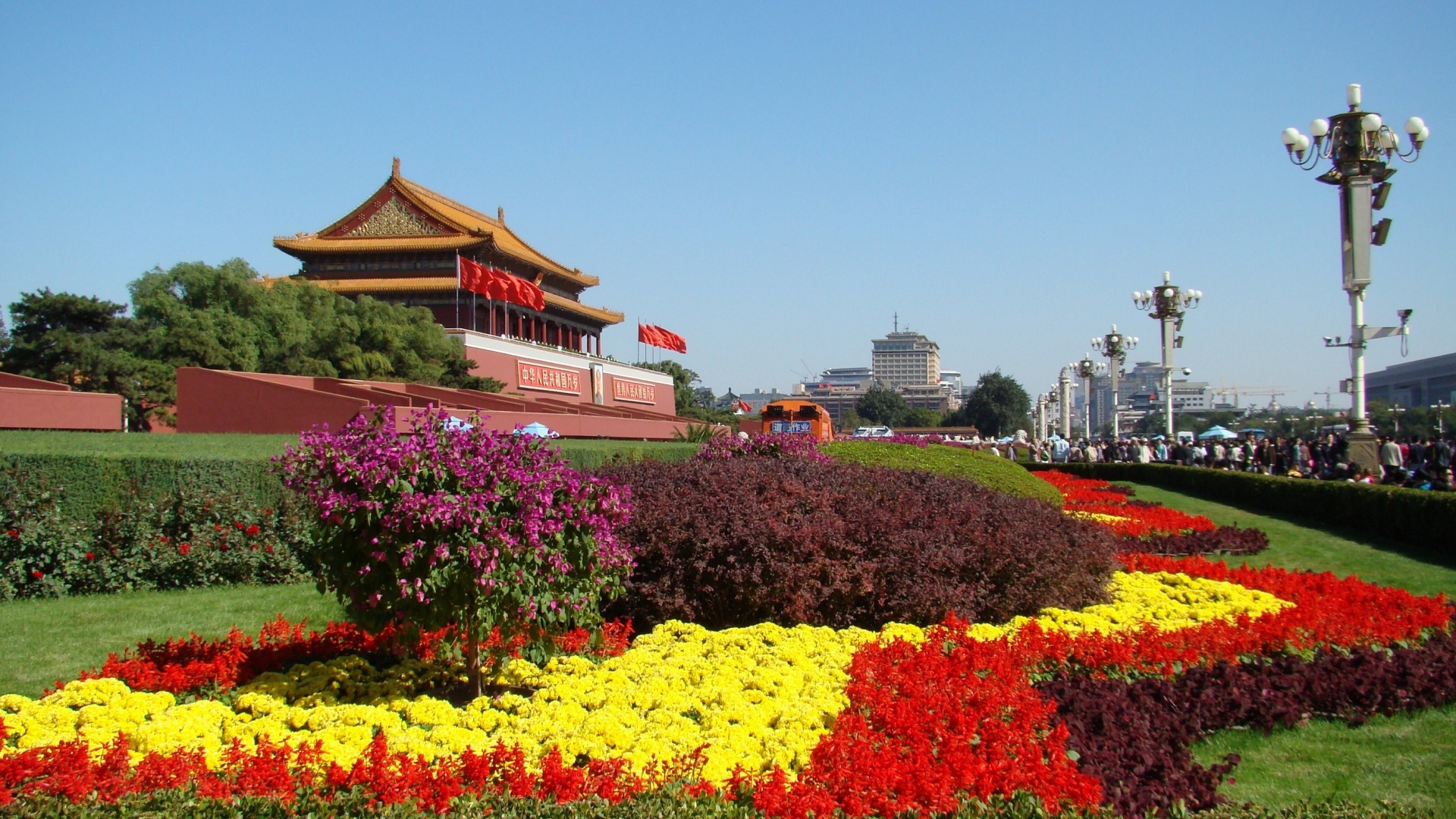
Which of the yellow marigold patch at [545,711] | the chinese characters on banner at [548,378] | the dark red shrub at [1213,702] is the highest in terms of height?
the chinese characters on banner at [548,378]

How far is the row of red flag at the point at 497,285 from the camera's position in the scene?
106 feet

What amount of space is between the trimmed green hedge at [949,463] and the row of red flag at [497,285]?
2219cm

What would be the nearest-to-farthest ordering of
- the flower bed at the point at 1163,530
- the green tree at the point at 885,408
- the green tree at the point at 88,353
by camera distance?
the flower bed at the point at 1163,530 → the green tree at the point at 88,353 → the green tree at the point at 885,408

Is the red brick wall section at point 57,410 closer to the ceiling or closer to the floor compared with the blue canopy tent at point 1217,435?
closer to the ceiling

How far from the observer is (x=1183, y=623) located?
6.10m

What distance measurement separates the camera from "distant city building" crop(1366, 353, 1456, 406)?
224 ft

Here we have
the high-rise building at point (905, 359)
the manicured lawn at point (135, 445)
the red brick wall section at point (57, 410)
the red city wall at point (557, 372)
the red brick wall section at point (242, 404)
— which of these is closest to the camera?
the manicured lawn at point (135, 445)

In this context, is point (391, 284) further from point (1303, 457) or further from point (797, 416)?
point (1303, 457)

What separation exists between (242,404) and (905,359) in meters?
181

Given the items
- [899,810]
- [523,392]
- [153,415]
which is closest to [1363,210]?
[899,810]

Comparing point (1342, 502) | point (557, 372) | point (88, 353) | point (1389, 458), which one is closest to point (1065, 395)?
point (557, 372)

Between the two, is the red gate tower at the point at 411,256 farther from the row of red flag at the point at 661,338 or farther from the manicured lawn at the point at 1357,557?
the manicured lawn at the point at 1357,557

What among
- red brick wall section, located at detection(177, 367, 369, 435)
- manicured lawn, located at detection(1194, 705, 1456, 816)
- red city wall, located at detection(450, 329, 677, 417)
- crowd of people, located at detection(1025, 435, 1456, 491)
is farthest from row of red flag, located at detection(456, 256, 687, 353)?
manicured lawn, located at detection(1194, 705, 1456, 816)

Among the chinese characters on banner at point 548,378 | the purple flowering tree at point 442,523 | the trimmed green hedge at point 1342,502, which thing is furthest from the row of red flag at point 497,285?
the purple flowering tree at point 442,523
